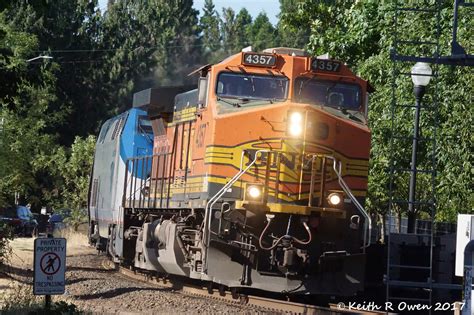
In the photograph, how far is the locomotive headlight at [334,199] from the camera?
17.5 m

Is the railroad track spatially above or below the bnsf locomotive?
below

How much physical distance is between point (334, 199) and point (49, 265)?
19.1ft

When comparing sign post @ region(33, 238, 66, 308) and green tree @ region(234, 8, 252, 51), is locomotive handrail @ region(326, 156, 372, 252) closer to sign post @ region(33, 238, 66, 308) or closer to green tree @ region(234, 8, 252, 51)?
sign post @ region(33, 238, 66, 308)

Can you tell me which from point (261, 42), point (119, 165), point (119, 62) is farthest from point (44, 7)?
point (261, 42)

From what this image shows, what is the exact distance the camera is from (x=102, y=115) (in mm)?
72500

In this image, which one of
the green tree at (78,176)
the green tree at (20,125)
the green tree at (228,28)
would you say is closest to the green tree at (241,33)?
the green tree at (228,28)

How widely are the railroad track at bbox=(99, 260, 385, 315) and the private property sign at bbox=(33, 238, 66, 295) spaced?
4.72 metres

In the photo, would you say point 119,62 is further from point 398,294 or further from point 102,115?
point 398,294

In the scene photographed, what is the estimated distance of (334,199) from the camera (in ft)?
57.5

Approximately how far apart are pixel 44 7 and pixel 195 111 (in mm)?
6920

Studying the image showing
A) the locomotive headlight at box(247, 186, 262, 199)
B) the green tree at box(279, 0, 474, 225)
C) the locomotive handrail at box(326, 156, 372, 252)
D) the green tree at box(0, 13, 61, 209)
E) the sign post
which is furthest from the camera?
the green tree at box(0, 13, 61, 209)

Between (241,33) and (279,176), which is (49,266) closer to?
(279,176)

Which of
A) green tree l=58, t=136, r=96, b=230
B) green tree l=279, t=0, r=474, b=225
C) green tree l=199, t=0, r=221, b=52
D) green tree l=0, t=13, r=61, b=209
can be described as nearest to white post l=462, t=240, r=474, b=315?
green tree l=279, t=0, r=474, b=225

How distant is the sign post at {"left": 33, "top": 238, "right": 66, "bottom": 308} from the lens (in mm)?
13484
